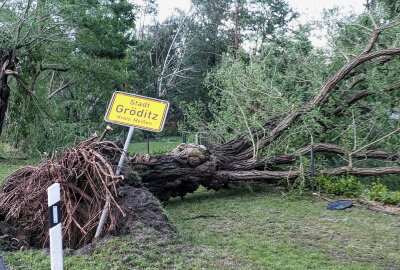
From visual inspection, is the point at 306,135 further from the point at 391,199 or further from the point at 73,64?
the point at 73,64

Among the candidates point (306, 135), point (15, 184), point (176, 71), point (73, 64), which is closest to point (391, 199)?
point (306, 135)

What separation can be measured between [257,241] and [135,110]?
2039 mm

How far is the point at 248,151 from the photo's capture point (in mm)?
9484

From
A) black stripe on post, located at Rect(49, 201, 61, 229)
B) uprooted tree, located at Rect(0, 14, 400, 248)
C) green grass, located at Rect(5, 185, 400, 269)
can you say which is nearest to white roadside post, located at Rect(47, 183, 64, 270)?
black stripe on post, located at Rect(49, 201, 61, 229)

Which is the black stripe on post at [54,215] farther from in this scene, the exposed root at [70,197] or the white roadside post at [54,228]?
the exposed root at [70,197]

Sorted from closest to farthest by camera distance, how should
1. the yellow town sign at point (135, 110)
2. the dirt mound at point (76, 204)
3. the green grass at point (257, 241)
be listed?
the green grass at point (257, 241) → the dirt mound at point (76, 204) → the yellow town sign at point (135, 110)

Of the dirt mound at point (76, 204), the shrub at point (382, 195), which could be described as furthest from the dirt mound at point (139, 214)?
the shrub at point (382, 195)

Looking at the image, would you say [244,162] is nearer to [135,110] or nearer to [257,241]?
[257,241]

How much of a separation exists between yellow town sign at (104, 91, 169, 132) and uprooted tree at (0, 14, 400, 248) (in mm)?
524

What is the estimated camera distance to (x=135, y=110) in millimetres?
5203

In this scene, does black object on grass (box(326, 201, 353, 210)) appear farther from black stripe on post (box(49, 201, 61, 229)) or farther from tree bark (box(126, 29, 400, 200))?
black stripe on post (box(49, 201, 61, 229))

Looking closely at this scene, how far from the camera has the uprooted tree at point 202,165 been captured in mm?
5184

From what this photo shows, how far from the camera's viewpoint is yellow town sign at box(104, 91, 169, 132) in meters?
5.17

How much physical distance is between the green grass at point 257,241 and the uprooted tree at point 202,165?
517mm
